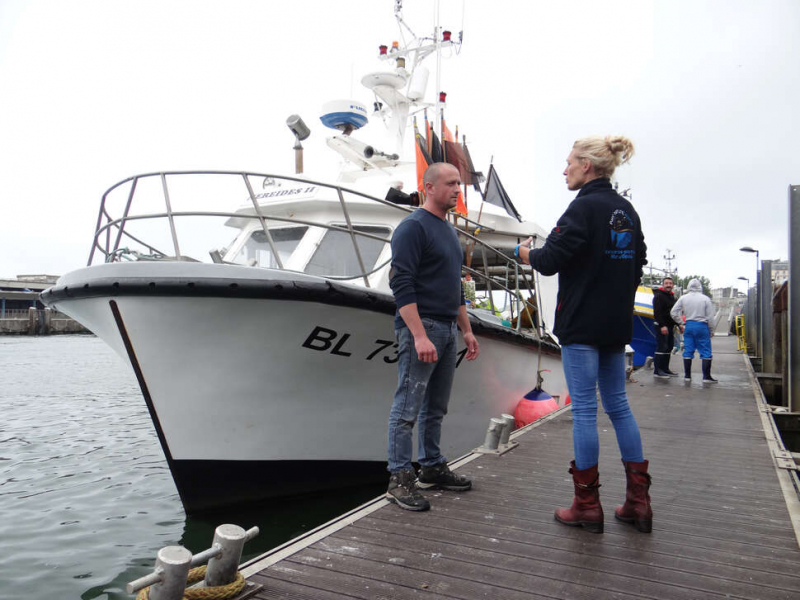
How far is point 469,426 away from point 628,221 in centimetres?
348

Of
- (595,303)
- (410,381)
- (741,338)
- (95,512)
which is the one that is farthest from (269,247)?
(741,338)

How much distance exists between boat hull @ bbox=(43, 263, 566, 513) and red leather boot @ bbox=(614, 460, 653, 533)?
2.13 metres

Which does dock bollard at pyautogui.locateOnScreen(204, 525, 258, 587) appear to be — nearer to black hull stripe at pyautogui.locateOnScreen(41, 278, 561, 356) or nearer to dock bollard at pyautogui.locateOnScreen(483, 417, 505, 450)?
black hull stripe at pyautogui.locateOnScreen(41, 278, 561, 356)

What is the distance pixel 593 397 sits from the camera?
2.67m

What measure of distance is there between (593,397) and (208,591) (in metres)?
1.75

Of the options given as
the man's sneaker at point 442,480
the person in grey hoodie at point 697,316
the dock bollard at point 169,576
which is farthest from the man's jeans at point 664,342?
the dock bollard at point 169,576

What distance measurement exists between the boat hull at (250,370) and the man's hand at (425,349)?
1248mm

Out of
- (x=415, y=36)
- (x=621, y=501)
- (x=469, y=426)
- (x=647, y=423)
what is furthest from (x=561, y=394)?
(x=415, y=36)

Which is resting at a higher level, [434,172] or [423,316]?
[434,172]

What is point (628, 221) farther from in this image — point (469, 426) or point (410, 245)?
point (469, 426)

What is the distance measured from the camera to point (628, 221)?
264 cm

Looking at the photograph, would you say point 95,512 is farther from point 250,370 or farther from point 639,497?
point 639,497

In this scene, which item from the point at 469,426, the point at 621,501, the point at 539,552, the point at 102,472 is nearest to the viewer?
the point at 539,552

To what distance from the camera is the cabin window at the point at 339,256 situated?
5.20m
